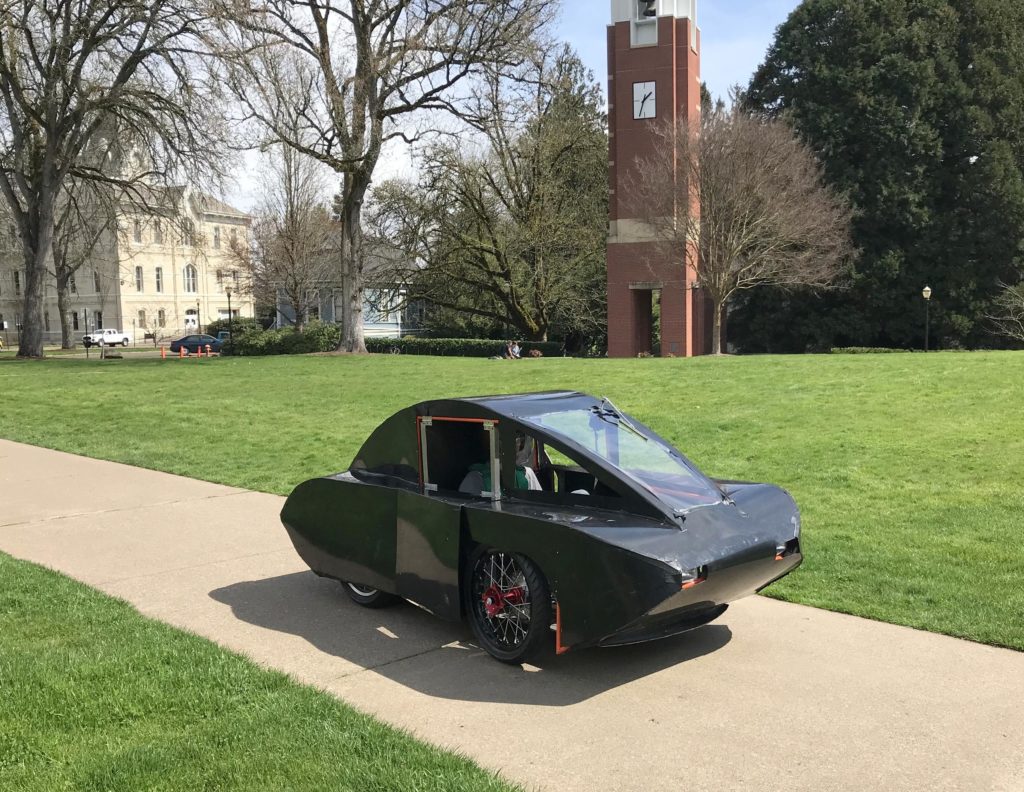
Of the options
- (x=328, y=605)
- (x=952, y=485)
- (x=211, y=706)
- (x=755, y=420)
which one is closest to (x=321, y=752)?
(x=211, y=706)

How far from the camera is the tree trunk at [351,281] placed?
3284 cm

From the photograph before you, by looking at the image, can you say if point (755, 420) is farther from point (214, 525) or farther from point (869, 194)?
point (869, 194)

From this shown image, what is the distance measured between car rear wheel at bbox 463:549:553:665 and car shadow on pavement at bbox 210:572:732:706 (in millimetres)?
128

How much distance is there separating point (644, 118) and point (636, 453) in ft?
112

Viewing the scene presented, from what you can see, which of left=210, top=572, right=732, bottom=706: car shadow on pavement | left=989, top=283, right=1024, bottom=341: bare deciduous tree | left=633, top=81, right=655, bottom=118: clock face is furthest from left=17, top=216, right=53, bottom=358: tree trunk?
left=989, top=283, right=1024, bottom=341: bare deciduous tree

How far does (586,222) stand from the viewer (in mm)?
44250

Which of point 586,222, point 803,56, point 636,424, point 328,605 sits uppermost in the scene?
point 803,56

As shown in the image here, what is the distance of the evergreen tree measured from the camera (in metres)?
41.4

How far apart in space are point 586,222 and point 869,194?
43.1 feet

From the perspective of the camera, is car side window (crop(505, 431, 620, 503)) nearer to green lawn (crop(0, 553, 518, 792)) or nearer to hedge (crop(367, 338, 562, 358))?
green lawn (crop(0, 553, 518, 792))

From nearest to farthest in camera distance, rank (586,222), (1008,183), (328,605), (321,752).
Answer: (321,752)
(328,605)
(1008,183)
(586,222)

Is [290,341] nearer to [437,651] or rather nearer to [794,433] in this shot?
[794,433]

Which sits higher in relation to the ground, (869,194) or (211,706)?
(869,194)

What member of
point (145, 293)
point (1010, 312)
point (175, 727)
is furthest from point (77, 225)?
point (175, 727)
